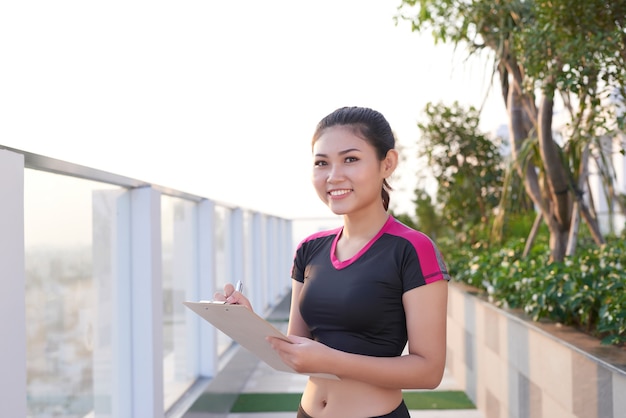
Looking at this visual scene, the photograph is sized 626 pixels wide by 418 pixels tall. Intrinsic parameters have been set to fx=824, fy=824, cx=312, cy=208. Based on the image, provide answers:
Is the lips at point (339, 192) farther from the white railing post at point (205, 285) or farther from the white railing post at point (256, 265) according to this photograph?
the white railing post at point (256, 265)

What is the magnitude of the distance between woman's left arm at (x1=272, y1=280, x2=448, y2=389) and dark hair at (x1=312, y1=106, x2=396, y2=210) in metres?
0.34

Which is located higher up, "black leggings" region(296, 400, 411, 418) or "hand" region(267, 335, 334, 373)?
"hand" region(267, 335, 334, 373)

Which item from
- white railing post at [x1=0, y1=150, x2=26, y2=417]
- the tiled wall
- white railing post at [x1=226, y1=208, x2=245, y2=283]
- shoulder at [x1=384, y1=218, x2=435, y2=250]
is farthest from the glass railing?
white railing post at [x1=226, y1=208, x2=245, y2=283]

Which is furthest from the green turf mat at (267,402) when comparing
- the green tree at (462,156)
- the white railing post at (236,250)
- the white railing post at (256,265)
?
the green tree at (462,156)

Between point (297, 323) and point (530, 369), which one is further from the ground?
point (297, 323)

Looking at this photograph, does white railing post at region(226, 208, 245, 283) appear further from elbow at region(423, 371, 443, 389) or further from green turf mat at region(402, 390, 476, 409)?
elbow at region(423, 371, 443, 389)

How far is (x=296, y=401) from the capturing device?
580 centimetres

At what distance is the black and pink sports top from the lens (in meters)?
1.69

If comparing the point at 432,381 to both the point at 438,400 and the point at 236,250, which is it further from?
the point at 236,250

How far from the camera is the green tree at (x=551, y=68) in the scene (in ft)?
12.1

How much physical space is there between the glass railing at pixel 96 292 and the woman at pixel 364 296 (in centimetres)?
62

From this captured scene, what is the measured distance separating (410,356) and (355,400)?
0.56ft

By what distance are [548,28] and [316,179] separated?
253cm

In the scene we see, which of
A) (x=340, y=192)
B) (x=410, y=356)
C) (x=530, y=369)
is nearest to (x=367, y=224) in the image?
(x=340, y=192)
